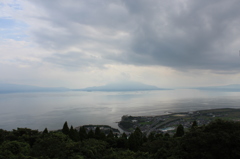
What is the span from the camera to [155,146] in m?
12.7

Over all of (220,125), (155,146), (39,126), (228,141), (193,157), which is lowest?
(39,126)

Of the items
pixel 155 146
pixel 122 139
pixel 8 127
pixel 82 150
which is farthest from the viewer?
pixel 8 127

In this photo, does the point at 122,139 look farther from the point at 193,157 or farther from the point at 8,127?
the point at 8,127

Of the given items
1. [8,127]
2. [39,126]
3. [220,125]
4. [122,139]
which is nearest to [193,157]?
[220,125]

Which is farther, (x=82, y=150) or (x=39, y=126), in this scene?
(x=39, y=126)

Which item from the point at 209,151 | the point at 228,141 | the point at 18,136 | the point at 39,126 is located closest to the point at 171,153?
the point at 209,151

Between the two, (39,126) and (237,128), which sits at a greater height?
(237,128)

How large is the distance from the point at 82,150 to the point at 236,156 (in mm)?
8686

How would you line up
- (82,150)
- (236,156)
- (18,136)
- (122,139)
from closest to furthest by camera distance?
(236,156)
(82,150)
(18,136)
(122,139)

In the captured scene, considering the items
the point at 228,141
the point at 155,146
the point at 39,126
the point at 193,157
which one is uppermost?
the point at 228,141

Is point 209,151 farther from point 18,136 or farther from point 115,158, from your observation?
point 18,136

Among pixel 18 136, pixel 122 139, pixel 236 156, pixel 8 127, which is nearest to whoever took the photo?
pixel 236 156

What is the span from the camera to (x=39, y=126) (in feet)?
126

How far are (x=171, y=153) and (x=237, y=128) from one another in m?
4.05
